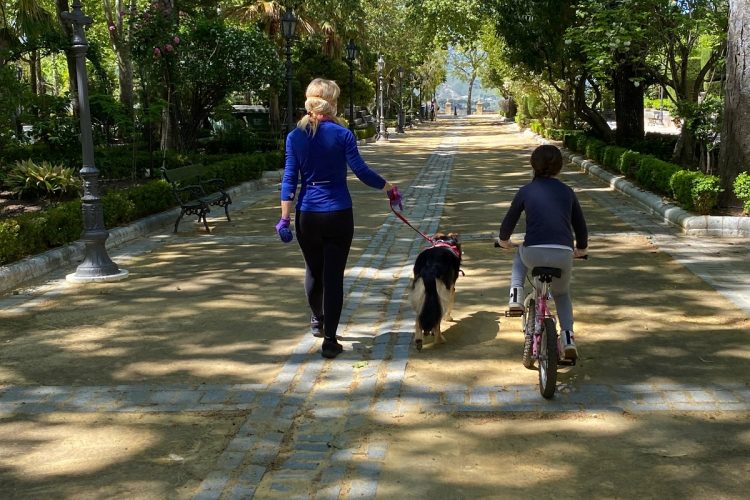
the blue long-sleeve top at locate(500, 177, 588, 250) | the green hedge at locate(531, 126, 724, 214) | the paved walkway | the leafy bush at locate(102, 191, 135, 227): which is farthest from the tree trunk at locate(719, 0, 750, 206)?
the leafy bush at locate(102, 191, 135, 227)

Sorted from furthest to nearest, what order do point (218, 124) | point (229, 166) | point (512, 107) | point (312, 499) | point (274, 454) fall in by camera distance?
point (512, 107) → point (218, 124) → point (229, 166) → point (274, 454) → point (312, 499)

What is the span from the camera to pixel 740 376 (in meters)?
5.27

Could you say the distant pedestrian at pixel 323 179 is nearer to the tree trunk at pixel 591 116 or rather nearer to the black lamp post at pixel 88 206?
the black lamp post at pixel 88 206

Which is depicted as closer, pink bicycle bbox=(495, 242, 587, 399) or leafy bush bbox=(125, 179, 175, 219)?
pink bicycle bbox=(495, 242, 587, 399)

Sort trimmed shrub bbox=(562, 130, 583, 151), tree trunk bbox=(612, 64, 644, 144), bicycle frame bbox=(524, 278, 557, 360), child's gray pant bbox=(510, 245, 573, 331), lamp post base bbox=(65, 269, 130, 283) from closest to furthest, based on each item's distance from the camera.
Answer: child's gray pant bbox=(510, 245, 573, 331) → bicycle frame bbox=(524, 278, 557, 360) → lamp post base bbox=(65, 269, 130, 283) → tree trunk bbox=(612, 64, 644, 144) → trimmed shrub bbox=(562, 130, 583, 151)

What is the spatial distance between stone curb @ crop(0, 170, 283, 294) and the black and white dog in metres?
4.78

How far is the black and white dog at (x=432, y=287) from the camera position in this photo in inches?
224

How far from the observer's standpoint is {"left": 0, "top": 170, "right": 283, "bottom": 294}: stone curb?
27.6ft

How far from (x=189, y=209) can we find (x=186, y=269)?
9.67ft

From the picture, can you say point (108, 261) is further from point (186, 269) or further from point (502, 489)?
point (502, 489)

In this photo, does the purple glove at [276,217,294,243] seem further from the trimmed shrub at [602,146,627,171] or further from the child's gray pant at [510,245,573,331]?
the trimmed shrub at [602,146,627,171]

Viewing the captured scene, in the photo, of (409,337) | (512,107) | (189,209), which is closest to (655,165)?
(189,209)

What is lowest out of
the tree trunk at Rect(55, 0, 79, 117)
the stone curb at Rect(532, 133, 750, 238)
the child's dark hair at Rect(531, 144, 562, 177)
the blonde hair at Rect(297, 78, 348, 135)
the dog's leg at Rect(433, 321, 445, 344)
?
the dog's leg at Rect(433, 321, 445, 344)

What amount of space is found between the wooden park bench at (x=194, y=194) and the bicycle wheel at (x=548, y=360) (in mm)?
8048
